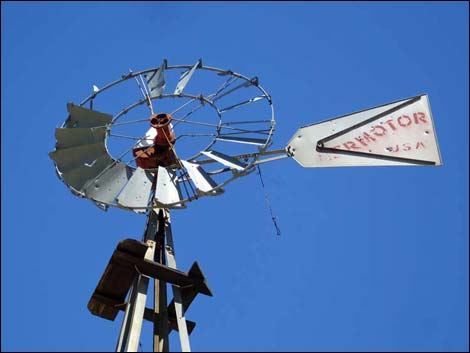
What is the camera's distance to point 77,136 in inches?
410

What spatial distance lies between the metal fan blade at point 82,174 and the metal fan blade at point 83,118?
61 cm

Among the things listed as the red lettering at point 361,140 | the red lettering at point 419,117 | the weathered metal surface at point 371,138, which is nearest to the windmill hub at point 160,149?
the weathered metal surface at point 371,138

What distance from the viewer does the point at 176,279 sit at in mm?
8930

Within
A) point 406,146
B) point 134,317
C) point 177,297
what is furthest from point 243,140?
point 134,317

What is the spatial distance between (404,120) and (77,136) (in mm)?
4235

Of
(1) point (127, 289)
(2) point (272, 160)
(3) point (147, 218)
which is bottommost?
(1) point (127, 289)

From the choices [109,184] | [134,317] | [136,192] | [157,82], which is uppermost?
[157,82]

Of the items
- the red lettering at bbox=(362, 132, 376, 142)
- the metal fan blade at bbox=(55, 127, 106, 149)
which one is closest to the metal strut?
the metal fan blade at bbox=(55, 127, 106, 149)

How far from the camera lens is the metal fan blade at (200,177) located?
9.23 meters

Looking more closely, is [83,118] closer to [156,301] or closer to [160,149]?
[160,149]

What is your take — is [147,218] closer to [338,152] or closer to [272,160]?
[272,160]

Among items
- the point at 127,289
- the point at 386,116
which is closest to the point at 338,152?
the point at 386,116

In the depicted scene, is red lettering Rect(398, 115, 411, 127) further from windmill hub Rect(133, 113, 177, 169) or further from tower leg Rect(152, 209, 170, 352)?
tower leg Rect(152, 209, 170, 352)

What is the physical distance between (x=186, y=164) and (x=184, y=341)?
101 inches
